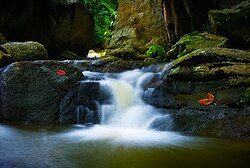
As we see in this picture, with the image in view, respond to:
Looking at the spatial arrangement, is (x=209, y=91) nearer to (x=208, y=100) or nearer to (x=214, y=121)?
(x=208, y=100)

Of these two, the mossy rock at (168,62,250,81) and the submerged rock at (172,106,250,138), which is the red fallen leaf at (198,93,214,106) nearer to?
the submerged rock at (172,106,250,138)

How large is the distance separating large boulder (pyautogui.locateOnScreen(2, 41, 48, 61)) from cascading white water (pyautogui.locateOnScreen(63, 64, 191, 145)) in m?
2.54

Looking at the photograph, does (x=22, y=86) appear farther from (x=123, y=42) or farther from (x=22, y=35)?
(x=123, y=42)

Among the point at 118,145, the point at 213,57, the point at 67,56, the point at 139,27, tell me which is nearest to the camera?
the point at 118,145

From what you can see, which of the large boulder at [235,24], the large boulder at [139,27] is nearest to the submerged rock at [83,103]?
the large boulder at [235,24]

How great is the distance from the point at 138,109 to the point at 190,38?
13.1 ft

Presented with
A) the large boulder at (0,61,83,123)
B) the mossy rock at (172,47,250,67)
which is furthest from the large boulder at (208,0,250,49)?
the large boulder at (0,61,83,123)

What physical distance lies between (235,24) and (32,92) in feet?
18.6

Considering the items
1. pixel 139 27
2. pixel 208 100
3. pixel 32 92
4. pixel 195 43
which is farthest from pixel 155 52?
pixel 32 92

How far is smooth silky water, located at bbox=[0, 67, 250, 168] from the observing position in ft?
12.4

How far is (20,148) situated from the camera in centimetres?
434

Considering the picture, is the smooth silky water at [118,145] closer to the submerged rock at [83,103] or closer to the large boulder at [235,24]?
the submerged rock at [83,103]

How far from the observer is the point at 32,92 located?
6.93m

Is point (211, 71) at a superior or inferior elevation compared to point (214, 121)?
superior
